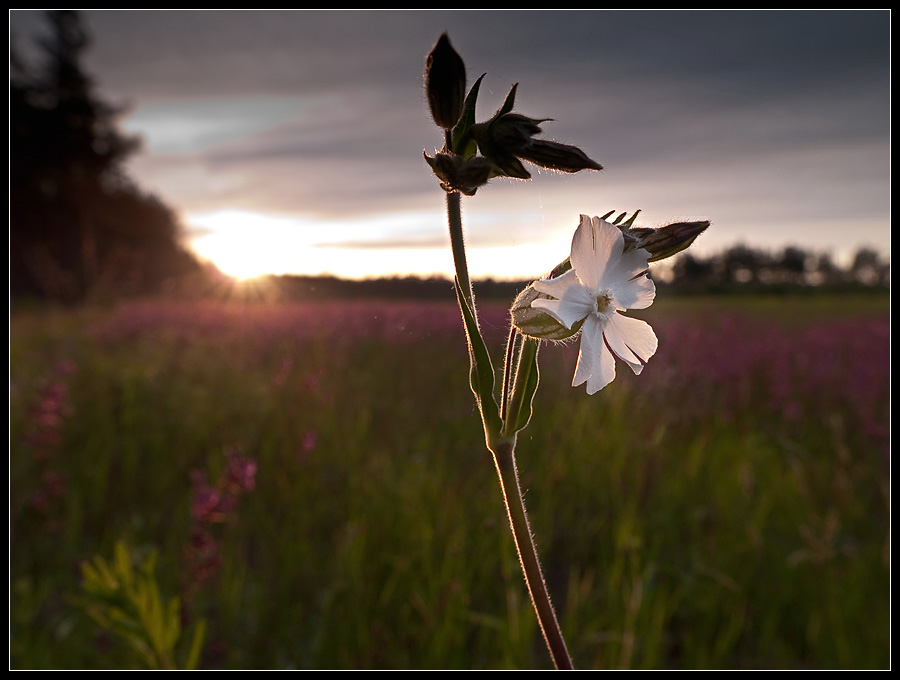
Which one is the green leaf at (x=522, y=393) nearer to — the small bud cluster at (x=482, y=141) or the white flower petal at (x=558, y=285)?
the white flower petal at (x=558, y=285)

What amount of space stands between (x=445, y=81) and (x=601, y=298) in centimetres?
30

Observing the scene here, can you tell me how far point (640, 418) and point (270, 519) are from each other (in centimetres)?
158

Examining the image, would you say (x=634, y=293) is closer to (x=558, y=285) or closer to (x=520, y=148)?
(x=558, y=285)

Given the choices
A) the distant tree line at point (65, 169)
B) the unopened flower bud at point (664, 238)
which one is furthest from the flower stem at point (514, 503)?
the distant tree line at point (65, 169)

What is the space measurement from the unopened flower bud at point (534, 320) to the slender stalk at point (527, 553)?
0.13 m

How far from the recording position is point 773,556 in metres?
1.94

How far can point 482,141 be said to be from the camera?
0.70m

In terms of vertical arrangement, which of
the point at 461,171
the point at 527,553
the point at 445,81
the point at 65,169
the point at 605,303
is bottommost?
the point at 527,553

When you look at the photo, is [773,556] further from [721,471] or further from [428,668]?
[428,668]

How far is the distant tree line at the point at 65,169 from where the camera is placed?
46.9 feet

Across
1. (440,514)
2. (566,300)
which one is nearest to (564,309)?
(566,300)

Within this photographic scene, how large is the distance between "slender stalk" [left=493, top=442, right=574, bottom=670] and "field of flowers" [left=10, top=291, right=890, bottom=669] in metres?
0.33

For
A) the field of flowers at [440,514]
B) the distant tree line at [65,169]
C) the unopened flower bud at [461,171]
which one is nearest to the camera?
the unopened flower bud at [461,171]

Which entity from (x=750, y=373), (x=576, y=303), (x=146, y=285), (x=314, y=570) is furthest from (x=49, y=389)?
(x=146, y=285)
